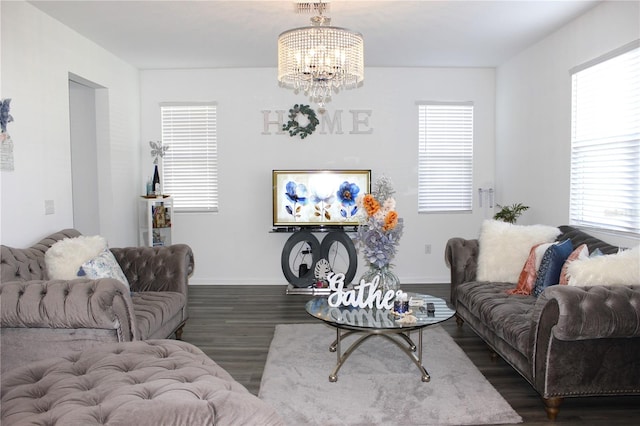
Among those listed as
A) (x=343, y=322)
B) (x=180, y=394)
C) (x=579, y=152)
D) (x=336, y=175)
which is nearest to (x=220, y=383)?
(x=180, y=394)

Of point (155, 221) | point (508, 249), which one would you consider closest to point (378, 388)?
point (508, 249)

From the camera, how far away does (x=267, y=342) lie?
414cm

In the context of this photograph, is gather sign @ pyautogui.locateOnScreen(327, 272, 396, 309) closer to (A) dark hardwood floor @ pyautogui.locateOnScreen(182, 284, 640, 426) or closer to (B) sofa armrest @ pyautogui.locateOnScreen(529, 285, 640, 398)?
(A) dark hardwood floor @ pyautogui.locateOnScreen(182, 284, 640, 426)

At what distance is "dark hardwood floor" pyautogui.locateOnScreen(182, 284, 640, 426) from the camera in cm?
287

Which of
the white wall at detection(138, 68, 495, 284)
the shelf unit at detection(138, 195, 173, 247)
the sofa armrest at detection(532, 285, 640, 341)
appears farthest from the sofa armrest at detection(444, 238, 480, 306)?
the shelf unit at detection(138, 195, 173, 247)

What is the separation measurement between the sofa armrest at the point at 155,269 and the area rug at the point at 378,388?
0.96m

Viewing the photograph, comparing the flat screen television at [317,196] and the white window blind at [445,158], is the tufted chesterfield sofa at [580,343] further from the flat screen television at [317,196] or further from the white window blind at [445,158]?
the white window blind at [445,158]

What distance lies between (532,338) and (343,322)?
1122 mm

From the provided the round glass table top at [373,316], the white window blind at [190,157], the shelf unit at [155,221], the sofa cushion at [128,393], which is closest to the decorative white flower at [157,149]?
the white window blind at [190,157]

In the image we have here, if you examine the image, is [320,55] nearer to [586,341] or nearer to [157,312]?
[157,312]

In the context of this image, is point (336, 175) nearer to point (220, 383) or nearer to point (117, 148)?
point (117, 148)

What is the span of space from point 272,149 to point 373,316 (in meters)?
3.62

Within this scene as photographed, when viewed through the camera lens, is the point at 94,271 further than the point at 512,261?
No

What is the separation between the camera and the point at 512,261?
4207 mm
